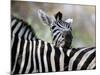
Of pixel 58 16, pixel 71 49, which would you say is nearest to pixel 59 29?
pixel 58 16

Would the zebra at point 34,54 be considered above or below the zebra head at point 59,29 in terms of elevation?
below

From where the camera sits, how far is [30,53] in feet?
6.36

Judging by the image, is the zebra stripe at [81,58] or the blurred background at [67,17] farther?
the zebra stripe at [81,58]

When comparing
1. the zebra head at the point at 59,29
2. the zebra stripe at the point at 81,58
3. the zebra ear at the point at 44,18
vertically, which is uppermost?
the zebra ear at the point at 44,18

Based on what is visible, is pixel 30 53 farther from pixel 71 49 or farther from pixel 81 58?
pixel 81 58

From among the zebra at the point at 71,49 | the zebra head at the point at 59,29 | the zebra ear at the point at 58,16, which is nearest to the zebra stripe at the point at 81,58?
the zebra at the point at 71,49

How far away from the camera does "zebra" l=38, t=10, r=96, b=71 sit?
2.01 meters

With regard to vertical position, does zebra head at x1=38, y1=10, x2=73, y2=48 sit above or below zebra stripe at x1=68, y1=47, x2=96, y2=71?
above

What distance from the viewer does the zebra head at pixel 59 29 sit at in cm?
200

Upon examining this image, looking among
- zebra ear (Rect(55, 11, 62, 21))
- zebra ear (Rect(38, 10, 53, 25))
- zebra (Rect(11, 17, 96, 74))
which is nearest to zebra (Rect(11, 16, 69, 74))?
zebra (Rect(11, 17, 96, 74))

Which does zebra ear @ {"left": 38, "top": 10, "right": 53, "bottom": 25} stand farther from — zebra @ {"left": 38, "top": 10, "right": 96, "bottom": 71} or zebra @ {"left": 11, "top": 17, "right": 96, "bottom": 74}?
zebra @ {"left": 11, "top": 17, "right": 96, "bottom": 74}

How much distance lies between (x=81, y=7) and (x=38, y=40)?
2.19 ft

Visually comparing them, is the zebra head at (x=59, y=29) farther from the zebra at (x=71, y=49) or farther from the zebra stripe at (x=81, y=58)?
the zebra stripe at (x=81, y=58)

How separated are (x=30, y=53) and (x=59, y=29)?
44 cm
